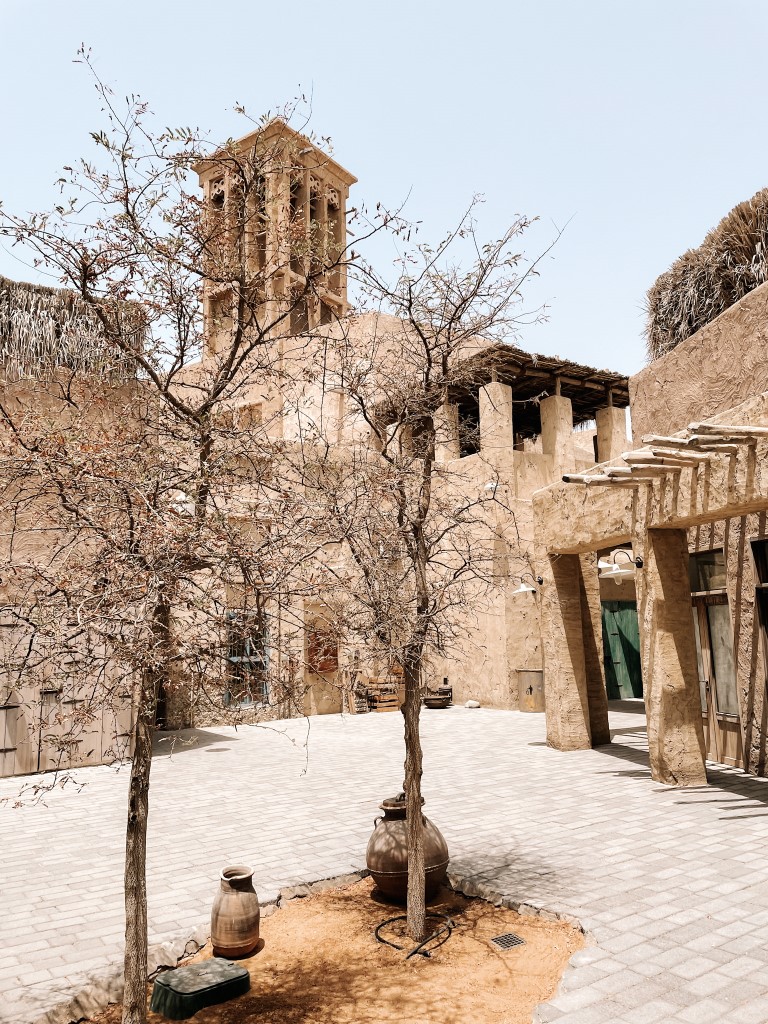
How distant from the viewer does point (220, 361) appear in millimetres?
4387

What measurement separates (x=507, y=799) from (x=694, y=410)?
5.98 metres

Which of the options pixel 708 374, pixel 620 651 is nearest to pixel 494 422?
pixel 620 651

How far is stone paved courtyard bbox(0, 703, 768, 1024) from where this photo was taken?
422cm

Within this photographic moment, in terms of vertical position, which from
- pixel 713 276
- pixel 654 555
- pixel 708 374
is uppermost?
pixel 713 276

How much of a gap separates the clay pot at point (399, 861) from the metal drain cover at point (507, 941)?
71 centimetres

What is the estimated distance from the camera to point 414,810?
5.17 metres

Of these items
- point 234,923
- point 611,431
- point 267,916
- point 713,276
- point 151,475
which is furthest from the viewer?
point 611,431

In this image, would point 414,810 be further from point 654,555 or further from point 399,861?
point 654,555

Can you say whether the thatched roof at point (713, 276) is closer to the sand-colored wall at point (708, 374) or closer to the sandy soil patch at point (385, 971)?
the sand-colored wall at point (708, 374)

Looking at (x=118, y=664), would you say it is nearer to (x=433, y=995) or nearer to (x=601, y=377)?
(x=433, y=995)

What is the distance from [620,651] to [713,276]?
36.2ft

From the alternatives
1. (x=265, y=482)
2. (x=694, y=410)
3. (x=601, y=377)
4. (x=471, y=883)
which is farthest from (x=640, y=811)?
(x=601, y=377)

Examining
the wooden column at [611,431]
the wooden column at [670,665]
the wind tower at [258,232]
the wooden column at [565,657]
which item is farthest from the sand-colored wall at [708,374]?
the wooden column at [611,431]

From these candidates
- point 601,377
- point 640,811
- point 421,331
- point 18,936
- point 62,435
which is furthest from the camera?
point 601,377
